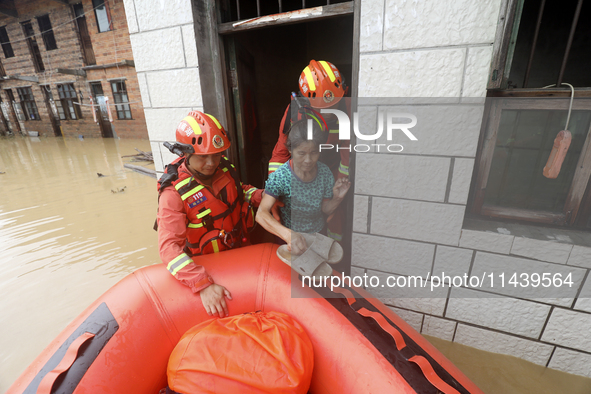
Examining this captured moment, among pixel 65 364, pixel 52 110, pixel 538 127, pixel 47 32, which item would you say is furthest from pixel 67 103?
pixel 538 127

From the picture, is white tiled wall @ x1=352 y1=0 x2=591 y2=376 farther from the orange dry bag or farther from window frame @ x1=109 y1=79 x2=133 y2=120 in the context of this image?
window frame @ x1=109 y1=79 x2=133 y2=120

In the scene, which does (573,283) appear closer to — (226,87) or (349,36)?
(226,87)

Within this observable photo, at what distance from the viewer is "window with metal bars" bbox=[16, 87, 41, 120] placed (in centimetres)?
1386

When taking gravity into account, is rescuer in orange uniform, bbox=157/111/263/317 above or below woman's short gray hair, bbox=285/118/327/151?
below

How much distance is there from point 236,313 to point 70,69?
1452cm

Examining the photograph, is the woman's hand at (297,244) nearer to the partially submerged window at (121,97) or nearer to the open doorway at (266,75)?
the open doorway at (266,75)

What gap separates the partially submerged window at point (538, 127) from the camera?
140cm

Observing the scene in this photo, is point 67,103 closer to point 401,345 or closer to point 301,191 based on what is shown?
point 301,191

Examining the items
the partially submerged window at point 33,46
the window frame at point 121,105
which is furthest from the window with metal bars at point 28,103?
the window frame at point 121,105

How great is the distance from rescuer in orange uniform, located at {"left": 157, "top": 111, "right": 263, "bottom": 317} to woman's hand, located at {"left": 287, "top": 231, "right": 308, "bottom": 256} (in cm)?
45

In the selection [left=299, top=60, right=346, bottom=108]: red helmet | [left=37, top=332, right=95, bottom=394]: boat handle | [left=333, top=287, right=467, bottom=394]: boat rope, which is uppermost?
[left=299, top=60, right=346, bottom=108]: red helmet

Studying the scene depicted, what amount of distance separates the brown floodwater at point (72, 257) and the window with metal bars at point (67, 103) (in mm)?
7004

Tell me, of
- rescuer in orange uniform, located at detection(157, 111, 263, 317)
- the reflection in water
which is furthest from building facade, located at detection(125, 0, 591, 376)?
the reflection in water

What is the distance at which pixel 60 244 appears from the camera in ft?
11.7
